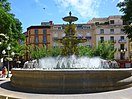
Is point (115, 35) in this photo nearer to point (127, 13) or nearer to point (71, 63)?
point (127, 13)

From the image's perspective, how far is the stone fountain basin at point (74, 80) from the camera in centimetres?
1009

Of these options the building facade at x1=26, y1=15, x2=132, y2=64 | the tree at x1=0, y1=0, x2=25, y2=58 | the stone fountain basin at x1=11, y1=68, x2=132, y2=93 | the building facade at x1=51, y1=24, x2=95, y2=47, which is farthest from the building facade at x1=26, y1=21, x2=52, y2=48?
the stone fountain basin at x1=11, y1=68, x2=132, y2=93

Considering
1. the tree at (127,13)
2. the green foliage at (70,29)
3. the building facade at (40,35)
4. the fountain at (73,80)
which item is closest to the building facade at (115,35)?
the building facade at (40,35)

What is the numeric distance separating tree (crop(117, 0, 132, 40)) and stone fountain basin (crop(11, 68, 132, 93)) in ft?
75.7

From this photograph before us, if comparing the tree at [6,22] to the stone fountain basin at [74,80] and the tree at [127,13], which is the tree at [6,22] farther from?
the stone fountain basin at [74,80]

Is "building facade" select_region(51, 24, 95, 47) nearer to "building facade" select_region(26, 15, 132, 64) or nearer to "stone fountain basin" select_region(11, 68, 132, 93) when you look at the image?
"building facade" select_region(26, 15, 132, 64)

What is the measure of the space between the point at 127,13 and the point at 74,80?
83.0 feet

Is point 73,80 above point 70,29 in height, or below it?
below

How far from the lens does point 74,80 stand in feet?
33.3

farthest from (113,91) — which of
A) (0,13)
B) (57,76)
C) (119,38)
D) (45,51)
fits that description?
(119,38)

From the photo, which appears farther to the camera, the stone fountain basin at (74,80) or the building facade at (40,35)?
the building facade at (40,35)

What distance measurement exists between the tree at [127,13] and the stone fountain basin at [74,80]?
2309 cm

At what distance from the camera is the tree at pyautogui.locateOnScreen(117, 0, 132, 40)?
32812 millimetres

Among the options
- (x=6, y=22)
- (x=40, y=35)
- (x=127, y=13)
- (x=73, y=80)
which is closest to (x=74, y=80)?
(x=73, y=80)
